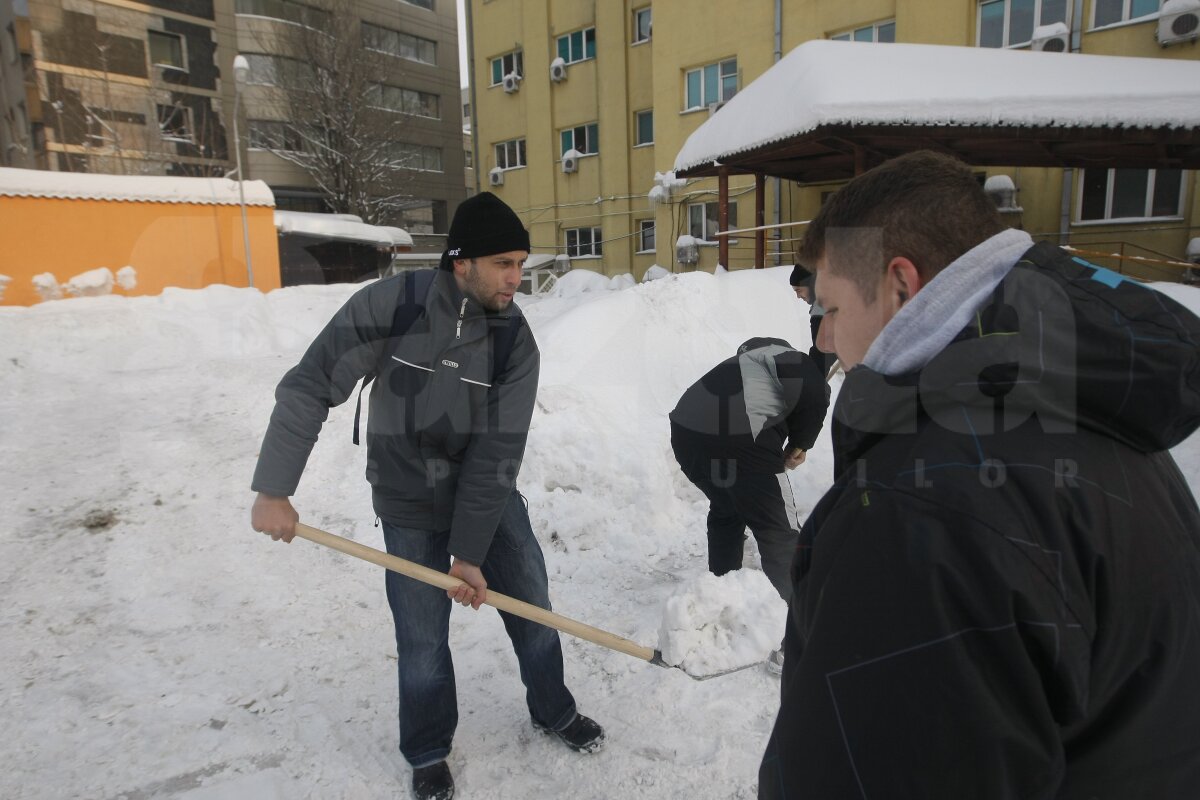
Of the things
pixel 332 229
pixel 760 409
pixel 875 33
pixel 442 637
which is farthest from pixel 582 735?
pixel 332 229

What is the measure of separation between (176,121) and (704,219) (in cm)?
2591

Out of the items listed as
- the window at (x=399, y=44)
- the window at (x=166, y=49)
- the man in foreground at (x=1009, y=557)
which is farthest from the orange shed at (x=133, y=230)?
the window at (x=166, y=49)

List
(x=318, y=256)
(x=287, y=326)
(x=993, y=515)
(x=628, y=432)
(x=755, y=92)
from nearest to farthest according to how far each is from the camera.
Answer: (x=993, y=515) < (x=628, y=432) < (x=287, y=326) < (x=755, y=92) < (x=318, y=256)

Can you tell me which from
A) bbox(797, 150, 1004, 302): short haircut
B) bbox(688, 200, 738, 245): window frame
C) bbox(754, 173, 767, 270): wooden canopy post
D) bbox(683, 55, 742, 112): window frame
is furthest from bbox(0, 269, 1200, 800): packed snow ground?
bbox(683, 55, 742, 112): window frame

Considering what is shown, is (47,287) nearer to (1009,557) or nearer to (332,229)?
(332,229)

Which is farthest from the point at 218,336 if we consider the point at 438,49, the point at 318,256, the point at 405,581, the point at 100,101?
the point at 438,49

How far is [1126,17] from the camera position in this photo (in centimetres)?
1255

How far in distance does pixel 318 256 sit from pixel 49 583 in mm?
19263

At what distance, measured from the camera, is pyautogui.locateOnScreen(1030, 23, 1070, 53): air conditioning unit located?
12734 millimetres

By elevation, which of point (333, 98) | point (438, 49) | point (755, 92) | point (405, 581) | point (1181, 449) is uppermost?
point (438, 49)

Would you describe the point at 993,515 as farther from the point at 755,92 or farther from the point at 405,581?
the point at 755,92

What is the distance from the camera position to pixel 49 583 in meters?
4.06

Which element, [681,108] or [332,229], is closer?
[681,108]

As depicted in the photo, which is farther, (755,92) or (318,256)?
(318,256)
